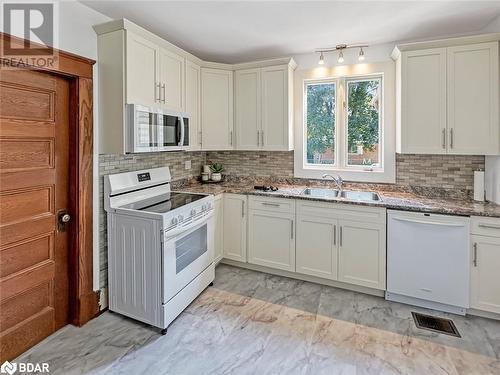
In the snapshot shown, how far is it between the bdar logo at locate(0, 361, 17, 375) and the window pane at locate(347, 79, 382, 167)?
3.55 meters

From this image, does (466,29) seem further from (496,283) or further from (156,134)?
(156,134)

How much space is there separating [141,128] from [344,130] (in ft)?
7.71

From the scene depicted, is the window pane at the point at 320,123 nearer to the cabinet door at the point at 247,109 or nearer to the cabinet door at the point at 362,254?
the cabinet door at the point at 247,109

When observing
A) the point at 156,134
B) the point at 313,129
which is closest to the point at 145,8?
the point at 156,134

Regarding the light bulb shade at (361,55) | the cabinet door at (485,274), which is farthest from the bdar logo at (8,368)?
the light bulb shade at (361,55)

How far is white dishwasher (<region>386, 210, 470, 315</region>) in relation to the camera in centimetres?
246

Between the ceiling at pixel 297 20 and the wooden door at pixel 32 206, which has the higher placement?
the ceiling at pixel 297 20

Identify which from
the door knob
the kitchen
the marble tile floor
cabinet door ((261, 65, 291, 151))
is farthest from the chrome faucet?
the door knob

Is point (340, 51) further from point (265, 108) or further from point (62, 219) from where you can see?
point (62, 219)

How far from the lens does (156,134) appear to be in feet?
8.39

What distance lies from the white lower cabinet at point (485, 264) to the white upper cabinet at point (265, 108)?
200 centimetres

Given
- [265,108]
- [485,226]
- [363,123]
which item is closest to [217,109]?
[265,108]

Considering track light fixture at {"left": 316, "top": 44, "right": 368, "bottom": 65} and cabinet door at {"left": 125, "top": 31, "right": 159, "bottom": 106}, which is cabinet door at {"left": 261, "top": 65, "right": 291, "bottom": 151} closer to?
track light fixture at {"left": 316, "top": 44, "right": 368, "bottom": 65}

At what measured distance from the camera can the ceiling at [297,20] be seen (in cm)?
231
